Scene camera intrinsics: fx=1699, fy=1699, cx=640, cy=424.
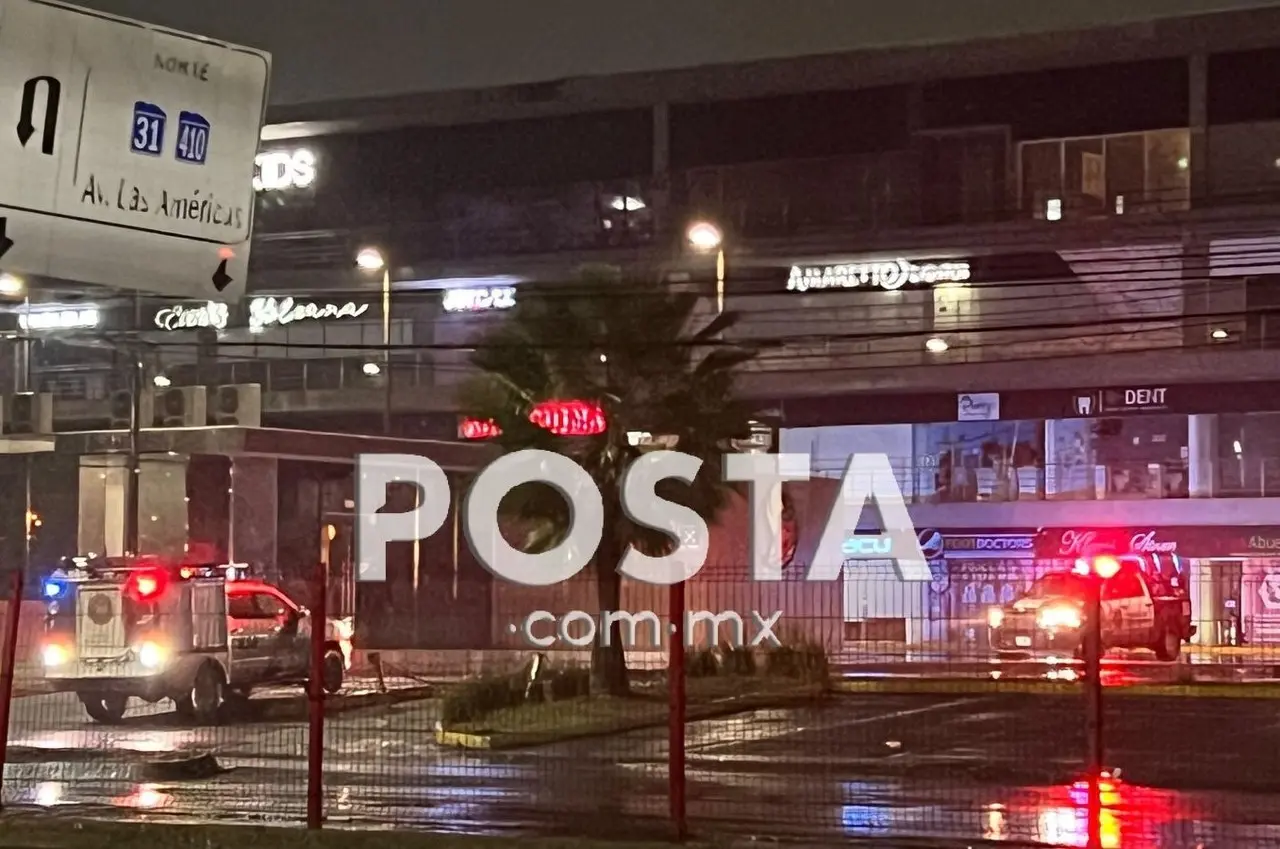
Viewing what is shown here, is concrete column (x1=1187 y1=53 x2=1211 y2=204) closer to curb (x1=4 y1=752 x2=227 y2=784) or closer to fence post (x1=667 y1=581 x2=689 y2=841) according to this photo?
curb (x1=4 y1=752 x2=227 y2=784)

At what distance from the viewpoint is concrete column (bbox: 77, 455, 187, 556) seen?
36312 millimetres

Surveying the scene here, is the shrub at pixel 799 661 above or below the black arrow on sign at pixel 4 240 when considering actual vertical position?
below

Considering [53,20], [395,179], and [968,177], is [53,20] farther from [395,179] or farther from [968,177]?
[395,179]

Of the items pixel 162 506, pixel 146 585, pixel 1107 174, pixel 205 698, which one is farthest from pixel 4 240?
pixel 1107 174

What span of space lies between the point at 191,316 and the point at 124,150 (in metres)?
33.1

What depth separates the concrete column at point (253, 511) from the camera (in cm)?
3488

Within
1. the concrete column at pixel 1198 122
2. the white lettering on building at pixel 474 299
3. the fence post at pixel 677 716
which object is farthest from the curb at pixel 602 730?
the white lettering on building at pixel 474 299

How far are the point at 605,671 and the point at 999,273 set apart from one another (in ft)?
74.6

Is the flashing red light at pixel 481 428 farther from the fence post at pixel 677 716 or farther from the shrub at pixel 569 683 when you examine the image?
the fence post at pixel 677 716

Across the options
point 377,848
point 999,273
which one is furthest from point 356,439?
point 377,848

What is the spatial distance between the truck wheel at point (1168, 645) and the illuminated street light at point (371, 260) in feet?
72.3

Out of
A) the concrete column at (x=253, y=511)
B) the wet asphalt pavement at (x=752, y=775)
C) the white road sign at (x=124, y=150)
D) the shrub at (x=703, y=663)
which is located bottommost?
the wet asphalt pavement at (x=752, y=775)

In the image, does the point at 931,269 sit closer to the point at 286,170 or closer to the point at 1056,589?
the point at 1056,589

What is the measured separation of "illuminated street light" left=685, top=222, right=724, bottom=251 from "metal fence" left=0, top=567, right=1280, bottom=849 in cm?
1330
